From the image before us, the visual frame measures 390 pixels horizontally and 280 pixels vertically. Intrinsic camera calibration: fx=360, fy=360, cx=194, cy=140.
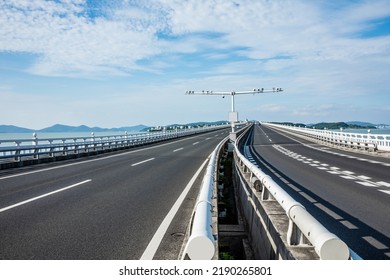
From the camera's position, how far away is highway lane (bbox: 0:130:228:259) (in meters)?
5.24

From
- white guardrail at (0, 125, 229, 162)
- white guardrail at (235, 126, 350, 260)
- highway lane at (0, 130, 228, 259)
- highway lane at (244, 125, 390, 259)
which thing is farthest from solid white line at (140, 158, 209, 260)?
white guardrail at (0, 125, 229, 162)

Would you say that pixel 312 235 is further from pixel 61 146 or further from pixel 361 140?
pixel 361 140

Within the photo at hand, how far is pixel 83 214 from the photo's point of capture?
7.40 metres

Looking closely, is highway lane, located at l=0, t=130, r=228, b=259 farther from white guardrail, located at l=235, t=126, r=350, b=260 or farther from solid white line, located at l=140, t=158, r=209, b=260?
white guardrail, located at l=235, t=126, r=350, b=260

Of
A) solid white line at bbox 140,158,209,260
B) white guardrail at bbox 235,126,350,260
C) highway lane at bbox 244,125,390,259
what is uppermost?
white guardrail at bbox 235,126,350,260

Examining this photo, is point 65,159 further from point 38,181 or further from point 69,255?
point 69,255

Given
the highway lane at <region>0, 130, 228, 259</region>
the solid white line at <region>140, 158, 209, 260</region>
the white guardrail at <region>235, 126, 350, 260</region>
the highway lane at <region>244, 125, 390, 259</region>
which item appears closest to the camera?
the white guardrail at <region>235, 126, 350, 260</region>

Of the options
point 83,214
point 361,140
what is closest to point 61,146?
point 83,214

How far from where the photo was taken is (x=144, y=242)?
5.63 metres

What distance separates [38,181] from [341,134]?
2961cm

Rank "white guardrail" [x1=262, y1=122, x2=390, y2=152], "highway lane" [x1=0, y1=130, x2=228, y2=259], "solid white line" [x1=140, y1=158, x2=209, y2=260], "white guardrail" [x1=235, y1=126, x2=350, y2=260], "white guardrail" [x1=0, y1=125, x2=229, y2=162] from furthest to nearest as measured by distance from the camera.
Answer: "white guardrail" [x1=262, y1=122, x2=390, y2=152] < "white guardrail" [x1=0, y1=125, x2=229, y2=162] < "highway lane" [x1=0, y1=130, x2=228, y2=259] < "solid white line" [x1=140, y1=158, x2=209, y2=260] < "white guardrail" [x1=235, y1=126, x2=350, y2=260]

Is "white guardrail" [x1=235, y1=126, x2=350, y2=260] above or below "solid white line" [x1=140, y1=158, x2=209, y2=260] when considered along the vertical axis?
above
